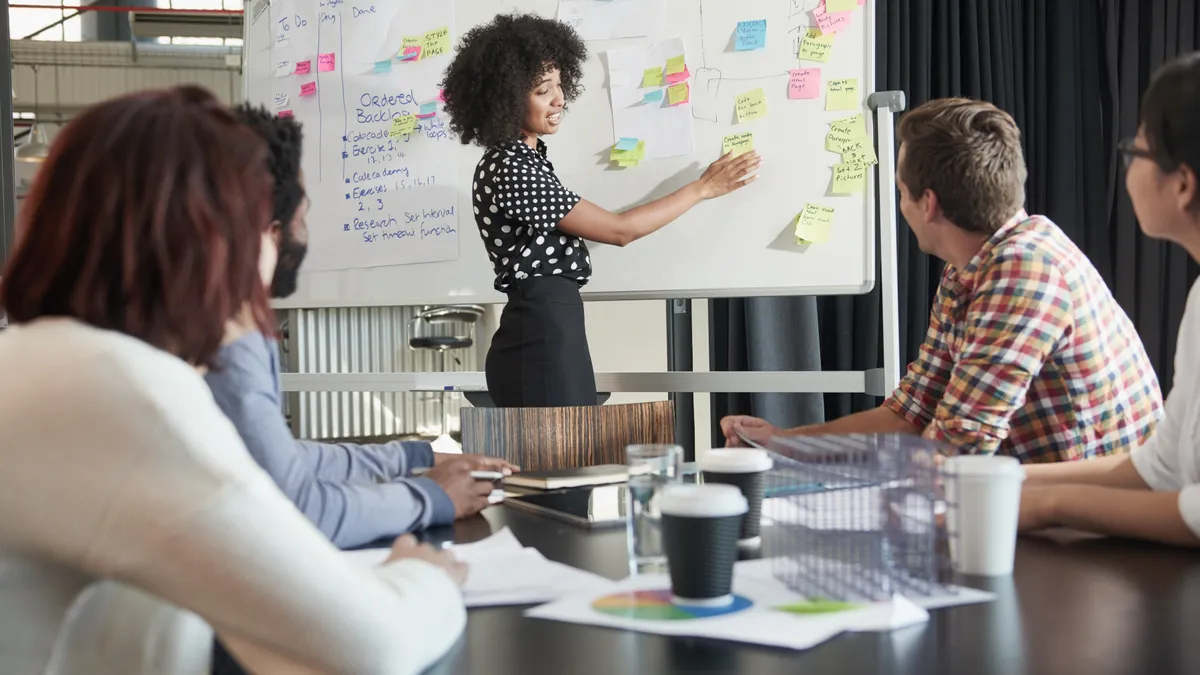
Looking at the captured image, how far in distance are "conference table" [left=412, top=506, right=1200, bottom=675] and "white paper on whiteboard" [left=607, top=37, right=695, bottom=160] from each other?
200cm

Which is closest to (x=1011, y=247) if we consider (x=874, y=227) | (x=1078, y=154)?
(x=874, y=227)

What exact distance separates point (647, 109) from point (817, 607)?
85.3 inches

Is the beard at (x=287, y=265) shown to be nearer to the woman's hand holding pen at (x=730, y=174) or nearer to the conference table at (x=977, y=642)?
the conference table at (x=977, y=642)

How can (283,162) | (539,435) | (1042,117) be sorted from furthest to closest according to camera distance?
1. (1042,117)
2. (539,435)
3. (283,162)

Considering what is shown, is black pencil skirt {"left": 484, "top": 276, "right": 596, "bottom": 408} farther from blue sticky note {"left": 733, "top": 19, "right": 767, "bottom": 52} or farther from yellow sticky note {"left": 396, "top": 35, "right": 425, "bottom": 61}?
yellow sticky note {"left": 396, "top": 35, "right": 425, "bottom": 61}

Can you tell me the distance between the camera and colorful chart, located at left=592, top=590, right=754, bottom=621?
0.87 meters

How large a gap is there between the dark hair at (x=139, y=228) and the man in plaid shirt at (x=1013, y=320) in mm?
1035

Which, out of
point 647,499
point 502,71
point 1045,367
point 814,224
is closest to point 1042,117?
point 814,224

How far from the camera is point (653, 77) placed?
289cm

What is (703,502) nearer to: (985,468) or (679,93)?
(985,468)

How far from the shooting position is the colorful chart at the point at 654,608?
0.87 m

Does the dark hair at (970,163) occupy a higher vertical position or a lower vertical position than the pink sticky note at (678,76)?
lower

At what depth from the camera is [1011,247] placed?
1610 mm

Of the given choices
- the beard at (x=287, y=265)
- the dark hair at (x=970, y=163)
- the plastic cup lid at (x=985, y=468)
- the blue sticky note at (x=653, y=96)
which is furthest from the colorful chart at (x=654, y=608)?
the blue sticky note at (x=653, y=96)
